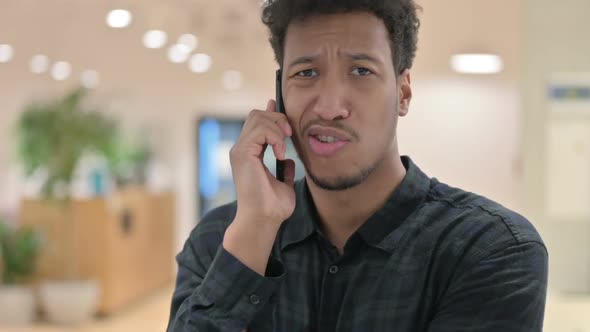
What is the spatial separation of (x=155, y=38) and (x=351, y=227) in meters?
6.87

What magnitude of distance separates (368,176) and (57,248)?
24.1 ft

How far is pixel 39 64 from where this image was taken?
384 inches

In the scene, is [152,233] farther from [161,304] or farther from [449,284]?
[449,284]

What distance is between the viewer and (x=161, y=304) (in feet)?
29.8

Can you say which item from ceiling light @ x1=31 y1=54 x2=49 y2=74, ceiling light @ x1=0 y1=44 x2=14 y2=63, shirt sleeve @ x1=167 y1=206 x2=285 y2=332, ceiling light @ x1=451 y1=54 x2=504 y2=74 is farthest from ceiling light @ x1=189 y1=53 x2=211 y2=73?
shirt sleeve @ x1=167 y1=206 x2=285 y2=332

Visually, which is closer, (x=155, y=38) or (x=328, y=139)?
(x=328, y=139)

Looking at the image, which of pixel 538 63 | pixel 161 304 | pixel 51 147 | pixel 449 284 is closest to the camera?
pixel 449 284

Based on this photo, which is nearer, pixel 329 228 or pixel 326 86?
pixel 326 86

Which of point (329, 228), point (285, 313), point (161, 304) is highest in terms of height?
point (329, 228)

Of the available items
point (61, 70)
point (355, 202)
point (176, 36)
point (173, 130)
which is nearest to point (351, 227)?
point (355, 202)

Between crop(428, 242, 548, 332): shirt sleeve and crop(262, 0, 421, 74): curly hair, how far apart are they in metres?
0.38

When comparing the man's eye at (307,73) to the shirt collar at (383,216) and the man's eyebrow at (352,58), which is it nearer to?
the man's eyebrow at (352,58)

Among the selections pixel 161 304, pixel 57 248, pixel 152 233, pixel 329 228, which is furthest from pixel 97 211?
pixel 329 228

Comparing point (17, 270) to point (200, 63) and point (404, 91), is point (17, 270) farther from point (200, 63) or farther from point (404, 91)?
point (404, 91)
